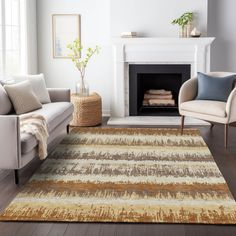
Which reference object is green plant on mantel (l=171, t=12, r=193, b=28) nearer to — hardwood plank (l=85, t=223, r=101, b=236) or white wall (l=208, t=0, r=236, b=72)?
white wall (l=208, t=0, r=236, b=72)

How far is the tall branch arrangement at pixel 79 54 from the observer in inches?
281

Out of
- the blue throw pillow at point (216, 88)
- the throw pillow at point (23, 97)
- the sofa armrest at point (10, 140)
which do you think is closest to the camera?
the sofa armrest at point (10, 140)

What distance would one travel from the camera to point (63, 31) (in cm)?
749

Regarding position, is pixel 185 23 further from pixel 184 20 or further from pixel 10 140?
pixel 10 140

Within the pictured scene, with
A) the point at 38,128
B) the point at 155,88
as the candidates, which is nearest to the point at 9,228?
the point at 38,128

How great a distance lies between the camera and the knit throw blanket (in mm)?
4312

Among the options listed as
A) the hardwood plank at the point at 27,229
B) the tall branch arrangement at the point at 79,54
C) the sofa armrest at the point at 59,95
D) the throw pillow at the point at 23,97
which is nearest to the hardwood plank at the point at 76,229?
the hardwood plank at the point at 27,229

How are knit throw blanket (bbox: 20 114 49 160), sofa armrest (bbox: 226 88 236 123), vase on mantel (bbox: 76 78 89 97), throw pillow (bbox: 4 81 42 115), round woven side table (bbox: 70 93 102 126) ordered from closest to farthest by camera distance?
1. knit throw blanket (bbox: 20 114 49 160)
2. throw pillow (bbox: 4 81 42 115)
3. sofa armrest (bbox: 226 88 236 123)
4. round woven side table (bbox: 70 93 102 126)
5. vase on mantel (bbox: 76 78 89 97)

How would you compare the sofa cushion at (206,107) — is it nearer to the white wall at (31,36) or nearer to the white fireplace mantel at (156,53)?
the white fireplace mantel at (156,53)

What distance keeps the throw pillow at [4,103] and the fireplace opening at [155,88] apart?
8.52ft

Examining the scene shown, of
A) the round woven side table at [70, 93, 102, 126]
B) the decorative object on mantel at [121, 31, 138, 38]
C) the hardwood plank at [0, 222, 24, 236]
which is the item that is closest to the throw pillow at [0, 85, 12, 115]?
the round woven side table at [70, 93, 102, 126]

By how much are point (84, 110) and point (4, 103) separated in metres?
1.92

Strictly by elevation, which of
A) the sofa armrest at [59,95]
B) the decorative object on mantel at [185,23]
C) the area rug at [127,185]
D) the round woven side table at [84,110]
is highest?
the decorative object on mantel at [185,23]

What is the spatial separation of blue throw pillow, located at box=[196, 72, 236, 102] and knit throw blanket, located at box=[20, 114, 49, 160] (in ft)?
7.40
